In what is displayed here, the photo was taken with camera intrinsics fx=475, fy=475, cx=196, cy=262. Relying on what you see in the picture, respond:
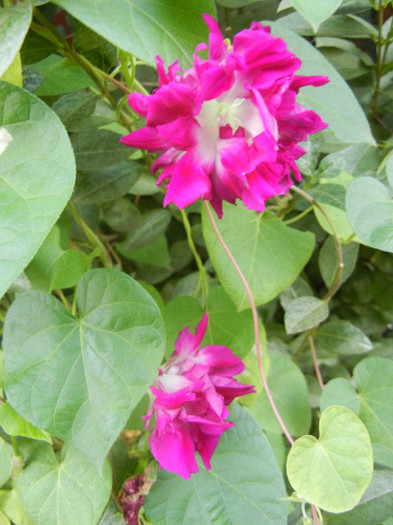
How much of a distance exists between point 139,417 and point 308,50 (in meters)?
0.44

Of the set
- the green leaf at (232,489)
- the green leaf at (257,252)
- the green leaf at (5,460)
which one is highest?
the green leaf at (257,252)

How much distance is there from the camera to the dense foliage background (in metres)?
0.34

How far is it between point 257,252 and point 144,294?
153 millimetres

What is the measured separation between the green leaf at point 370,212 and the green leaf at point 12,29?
0.31 m

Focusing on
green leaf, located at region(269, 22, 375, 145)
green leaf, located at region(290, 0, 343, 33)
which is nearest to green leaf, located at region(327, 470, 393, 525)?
green leaf, located at region(269, 22, 375, 145)

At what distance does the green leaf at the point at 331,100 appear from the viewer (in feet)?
1.39

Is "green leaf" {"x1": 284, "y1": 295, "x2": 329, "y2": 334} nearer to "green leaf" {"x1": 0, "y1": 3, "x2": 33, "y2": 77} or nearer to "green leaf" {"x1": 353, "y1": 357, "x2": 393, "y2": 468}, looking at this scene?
"green leaf" {"x1": 353, "y1": 357, "x2": 393, "y2": 468}

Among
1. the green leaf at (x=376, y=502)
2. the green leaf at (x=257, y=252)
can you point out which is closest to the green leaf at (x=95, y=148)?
the green leaf at (x=257, y=252)

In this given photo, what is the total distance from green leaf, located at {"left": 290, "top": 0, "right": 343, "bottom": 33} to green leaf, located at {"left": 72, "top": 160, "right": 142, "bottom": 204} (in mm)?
370

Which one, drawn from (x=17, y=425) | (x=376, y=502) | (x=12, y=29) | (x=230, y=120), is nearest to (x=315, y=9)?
(x=230, y=120)

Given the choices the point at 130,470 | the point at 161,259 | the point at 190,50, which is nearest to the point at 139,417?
the point at 130,470

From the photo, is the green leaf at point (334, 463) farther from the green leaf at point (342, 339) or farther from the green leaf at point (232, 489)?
the green leaf at point (342, 339)

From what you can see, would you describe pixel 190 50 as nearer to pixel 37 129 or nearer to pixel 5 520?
pixel 37 129

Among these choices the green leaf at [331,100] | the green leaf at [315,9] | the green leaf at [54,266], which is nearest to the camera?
the green leaf at [315,9]
